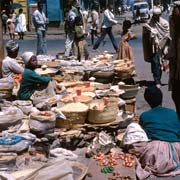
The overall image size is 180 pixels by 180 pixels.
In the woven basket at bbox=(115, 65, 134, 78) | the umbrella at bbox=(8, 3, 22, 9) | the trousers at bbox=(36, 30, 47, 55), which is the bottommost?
the umbrella at bbox=(8, 3, 22, 9)

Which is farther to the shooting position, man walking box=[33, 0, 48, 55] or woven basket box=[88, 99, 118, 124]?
man walking box=[33, 0, 48, 55]

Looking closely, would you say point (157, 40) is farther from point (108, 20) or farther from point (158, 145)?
point (108, 20)

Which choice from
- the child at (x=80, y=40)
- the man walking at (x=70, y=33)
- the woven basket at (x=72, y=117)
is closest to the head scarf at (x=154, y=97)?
the woven basket at (x=72, y=117)

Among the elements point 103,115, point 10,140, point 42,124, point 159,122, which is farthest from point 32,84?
point 159,122

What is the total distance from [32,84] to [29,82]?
0.07 metres

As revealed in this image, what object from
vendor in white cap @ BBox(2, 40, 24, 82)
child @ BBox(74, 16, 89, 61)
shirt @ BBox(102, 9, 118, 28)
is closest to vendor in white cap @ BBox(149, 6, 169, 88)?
child @ BBox(74, 16, 89, 61)

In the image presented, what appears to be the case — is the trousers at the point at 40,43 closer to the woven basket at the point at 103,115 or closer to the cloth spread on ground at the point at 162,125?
the woven basket at the point at 103,115

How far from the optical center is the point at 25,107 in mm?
7426

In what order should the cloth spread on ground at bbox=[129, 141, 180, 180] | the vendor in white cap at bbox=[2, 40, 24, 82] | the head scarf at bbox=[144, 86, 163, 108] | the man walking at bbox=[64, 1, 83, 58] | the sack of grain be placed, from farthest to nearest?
the man walking at bbox=[64, 1, 83, 58] → the vendor in white cap at bbox=[2, 40, 24, 82] → the sack of grain → the head scarf at bbox=[144, 86, 163, 108] → the cloth spread on ground at bbox=[129, 141, 180, 180]

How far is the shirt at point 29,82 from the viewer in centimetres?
777

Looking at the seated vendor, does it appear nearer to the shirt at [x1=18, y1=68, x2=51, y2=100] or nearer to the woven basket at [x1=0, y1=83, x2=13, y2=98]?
the shirt at [x1=18, y1=68, x2=51, y2=100]

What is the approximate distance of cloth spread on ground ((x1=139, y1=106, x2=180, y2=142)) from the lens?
5.86 m

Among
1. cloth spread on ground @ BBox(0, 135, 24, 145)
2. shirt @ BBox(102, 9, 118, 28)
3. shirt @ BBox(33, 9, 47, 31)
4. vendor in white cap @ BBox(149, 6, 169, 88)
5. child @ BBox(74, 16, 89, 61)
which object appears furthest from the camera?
shirt @ BBox(102, 9, 118, 28)

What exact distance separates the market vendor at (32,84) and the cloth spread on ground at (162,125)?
2.27 meters
